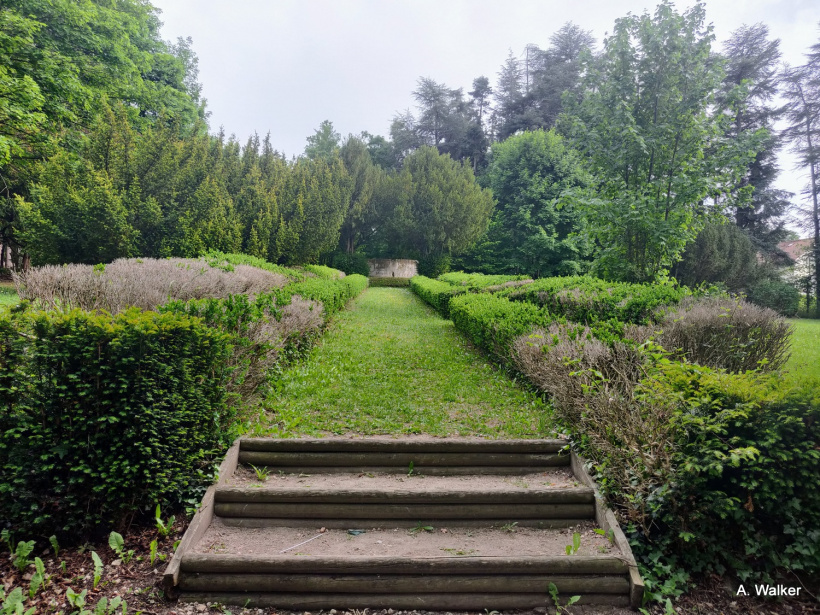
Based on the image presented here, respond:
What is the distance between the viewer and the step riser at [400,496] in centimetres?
346

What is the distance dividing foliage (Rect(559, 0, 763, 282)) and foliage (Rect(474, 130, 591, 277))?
22003 mm

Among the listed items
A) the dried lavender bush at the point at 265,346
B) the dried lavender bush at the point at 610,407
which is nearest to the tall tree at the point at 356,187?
the dried lavender bush at the point at 265,346

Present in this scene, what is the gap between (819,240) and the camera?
24.6m

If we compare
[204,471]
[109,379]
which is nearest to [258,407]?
[204,471]

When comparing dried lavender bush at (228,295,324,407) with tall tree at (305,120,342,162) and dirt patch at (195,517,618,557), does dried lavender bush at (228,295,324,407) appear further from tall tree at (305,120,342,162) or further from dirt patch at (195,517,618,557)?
tall tree at (305,120,342,162)

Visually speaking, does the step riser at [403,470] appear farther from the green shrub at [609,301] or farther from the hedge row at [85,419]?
the green shrub at [609,301]

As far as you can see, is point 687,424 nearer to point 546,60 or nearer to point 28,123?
point 28,123

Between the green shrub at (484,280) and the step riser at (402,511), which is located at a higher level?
the green shrub at (484,280)

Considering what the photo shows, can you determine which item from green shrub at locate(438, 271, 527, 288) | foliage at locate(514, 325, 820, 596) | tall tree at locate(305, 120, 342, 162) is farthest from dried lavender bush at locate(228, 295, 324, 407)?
tall tree at locate(305, 120, 342, 162)

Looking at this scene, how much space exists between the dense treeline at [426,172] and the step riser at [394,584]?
311 inches

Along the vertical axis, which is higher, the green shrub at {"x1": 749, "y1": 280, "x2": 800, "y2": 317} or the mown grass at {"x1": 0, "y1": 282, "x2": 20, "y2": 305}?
the green shrub at {"x1": 749, "y1": 280, "x2": 800, "y2": 317}

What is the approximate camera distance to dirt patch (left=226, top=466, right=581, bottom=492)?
12.1 feet

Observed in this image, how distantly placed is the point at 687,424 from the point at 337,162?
3287 centimetres

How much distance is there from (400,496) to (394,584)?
753mm
